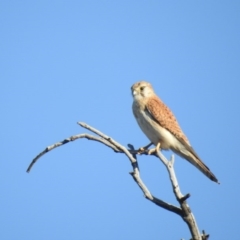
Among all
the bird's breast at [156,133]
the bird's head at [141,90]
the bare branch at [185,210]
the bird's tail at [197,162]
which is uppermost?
the bird's head at [141,90]

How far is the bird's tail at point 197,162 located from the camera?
461cm

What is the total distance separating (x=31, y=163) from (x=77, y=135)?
1.16ft

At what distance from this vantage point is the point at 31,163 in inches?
A: 113

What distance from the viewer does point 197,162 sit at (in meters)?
5.10

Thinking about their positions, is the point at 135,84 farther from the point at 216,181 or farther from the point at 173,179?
the point at 173,179

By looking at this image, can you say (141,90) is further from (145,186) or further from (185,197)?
(185,197)

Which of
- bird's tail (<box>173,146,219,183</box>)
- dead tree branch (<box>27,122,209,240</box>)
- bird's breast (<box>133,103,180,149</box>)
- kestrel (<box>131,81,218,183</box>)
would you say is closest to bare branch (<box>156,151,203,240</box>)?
dead tree branch (<box>27,122,209,240</box>)

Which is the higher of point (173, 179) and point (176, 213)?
point (173, 179)

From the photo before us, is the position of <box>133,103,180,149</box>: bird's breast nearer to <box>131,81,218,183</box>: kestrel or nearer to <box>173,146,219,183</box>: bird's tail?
<box>131,81,218,183</box>: kestrel

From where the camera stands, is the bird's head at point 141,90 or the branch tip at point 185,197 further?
the bird's head at point 141,90

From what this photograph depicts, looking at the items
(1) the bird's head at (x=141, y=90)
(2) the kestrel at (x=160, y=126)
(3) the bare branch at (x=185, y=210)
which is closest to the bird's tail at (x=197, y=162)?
(2) the kestrel at (x=160, y=126)

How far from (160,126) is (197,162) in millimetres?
787

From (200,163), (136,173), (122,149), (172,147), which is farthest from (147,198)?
(172,147)

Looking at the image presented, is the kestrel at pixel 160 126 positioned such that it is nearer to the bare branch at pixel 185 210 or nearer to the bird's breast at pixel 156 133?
the bird's breast at pixel 156 133
